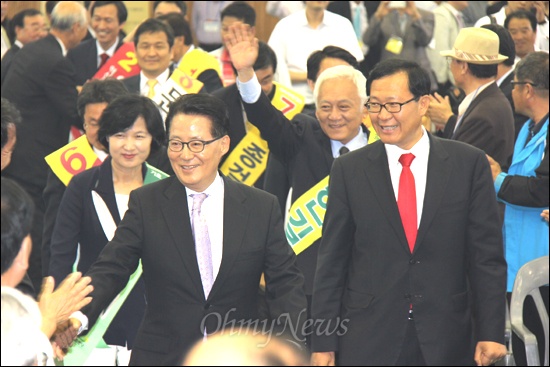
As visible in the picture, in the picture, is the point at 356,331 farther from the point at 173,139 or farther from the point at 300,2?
the point at 300,2

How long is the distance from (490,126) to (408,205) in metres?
1.74

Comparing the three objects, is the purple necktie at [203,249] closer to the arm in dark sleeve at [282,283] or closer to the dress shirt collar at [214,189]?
the dress shirt collar at [214,189]

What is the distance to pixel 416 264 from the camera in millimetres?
4426

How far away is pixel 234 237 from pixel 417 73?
1110 millimetres

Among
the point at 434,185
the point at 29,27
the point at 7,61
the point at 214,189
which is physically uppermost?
the point at 29,27

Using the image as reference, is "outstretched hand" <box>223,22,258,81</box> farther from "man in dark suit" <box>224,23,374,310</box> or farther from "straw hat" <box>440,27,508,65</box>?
"straw hat" <box>440,27,508,65</box>

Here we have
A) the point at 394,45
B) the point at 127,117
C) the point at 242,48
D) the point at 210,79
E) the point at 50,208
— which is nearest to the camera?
the point at 127,117

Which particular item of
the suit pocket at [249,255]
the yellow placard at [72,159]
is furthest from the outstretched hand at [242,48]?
the suit pocket at [249,255]

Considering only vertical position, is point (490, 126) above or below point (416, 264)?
above

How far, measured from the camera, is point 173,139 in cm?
452

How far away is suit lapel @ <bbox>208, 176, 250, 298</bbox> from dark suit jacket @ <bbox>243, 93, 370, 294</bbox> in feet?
4.23

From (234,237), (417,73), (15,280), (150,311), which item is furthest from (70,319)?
(417,73)

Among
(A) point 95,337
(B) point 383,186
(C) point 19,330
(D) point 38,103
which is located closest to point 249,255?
(B) point 383,186

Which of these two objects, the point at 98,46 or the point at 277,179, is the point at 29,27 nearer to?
the point at 98,46
